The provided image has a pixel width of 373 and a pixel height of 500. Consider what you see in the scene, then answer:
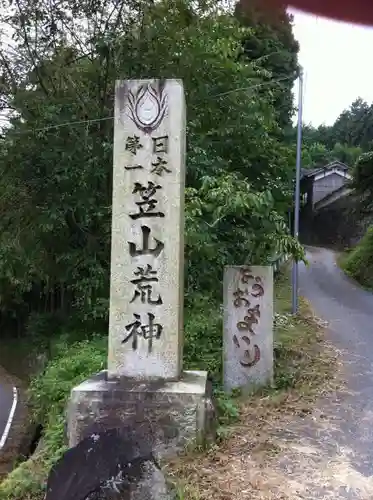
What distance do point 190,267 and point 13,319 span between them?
569 inches

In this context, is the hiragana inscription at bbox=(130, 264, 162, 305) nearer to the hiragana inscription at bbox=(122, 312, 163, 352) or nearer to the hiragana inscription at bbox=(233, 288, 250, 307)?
the hiragana inscription at bbox=(122, 312, 163, 352)

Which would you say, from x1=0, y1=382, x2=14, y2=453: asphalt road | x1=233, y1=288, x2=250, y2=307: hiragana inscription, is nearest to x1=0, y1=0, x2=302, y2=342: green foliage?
x1=233, y1=288, x2=250, y2=307: hiragana inscription

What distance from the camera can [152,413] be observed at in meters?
5.13

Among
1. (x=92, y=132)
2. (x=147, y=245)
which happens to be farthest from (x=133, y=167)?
(x=92, y=132)

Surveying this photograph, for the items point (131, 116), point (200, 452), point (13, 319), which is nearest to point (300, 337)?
point (200, 452)

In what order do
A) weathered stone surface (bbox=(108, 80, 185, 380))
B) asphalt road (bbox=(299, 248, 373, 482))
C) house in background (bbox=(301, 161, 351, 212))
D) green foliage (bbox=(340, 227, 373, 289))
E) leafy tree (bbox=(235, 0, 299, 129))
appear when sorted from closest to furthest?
asphalt road (bbox=(299, 248, 373, 482)) < weathered stone surface (bbox=(108, 80, 185, 380)) < leafy tree (bbox=(235, 0, 299, 129)) < green foliage (bbox=(340, 227, 373, 289)) < house in background (bbox=(301, 161, 351, 212))

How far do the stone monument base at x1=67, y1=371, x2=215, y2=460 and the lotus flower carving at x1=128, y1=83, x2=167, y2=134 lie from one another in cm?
271

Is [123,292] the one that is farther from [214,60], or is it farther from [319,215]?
[319,215]

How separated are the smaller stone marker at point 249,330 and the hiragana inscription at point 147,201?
219 cm

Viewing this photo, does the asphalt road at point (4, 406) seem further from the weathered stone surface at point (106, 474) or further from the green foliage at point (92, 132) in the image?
the weathered stone surface at point (106, 474)

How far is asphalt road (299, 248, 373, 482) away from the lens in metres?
5.37

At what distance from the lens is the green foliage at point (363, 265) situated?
62.4 ft

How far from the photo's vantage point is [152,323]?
5.48m

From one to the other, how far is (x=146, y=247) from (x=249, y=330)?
237 cm
